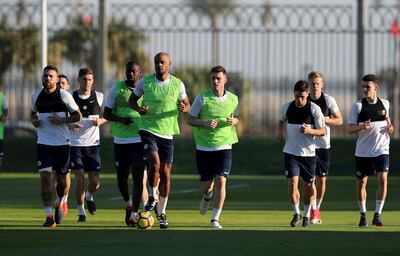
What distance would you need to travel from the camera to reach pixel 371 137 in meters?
20.5

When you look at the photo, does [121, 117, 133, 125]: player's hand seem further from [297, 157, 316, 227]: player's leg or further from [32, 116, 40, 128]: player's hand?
[297, 157, 316, 227]: player's leg

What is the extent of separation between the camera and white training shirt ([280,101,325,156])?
2016 centimetres

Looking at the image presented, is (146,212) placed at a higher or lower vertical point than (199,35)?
lower

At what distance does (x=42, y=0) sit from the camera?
34.0 metres

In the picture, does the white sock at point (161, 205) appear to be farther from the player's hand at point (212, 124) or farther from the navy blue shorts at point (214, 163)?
the player's hand at point (212, 124)

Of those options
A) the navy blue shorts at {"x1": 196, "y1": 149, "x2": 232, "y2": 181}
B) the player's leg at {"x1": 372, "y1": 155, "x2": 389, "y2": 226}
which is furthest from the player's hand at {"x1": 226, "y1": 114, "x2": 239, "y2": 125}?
the player's leg at {"x1": 372, "y1": 155, "x2": 389, "y2": 226}

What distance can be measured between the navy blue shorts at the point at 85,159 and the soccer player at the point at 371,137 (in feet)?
12.8

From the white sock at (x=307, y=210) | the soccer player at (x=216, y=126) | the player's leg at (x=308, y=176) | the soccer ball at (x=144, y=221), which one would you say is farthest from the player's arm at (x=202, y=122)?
the white sock at (x=307, y=210)

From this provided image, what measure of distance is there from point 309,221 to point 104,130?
816 inches

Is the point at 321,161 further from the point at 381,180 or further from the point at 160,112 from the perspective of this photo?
the point at 160,112

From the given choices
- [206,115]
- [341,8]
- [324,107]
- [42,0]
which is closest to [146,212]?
[206,115]

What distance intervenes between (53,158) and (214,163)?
2.25 m

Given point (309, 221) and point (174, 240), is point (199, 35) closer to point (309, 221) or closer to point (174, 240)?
point (309, 221)

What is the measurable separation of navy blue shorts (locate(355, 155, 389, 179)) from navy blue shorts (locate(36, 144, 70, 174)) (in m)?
4.15
